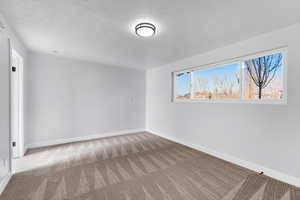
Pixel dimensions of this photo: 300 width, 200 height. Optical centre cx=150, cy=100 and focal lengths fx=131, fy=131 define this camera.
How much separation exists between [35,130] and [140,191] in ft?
10.6

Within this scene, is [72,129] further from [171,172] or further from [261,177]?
[261,177]

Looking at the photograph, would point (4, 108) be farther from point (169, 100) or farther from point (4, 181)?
point (169, 100)

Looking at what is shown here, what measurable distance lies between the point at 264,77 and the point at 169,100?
2404mm

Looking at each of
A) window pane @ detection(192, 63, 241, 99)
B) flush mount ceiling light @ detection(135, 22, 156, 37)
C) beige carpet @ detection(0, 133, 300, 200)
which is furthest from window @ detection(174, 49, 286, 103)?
flush mount ceiling light @ detection(135, 22, 156, 37)

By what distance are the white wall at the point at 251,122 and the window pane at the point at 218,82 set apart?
0.81ft

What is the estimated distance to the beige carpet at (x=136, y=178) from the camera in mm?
1745

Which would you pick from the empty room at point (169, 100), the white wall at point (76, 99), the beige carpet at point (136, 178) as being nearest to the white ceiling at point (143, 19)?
the empty room at point (169, 100)

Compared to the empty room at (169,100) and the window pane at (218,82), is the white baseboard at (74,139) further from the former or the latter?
the window pane at (218,82)

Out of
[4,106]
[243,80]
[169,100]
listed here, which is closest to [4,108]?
[4,106]

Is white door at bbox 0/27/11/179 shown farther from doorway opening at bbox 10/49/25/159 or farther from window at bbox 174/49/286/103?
window at bbox 174/49/286/103

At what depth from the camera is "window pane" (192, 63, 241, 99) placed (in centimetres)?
279

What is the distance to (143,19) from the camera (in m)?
1.85

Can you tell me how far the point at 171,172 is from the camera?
2.30m

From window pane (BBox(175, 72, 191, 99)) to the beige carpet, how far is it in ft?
5.27
